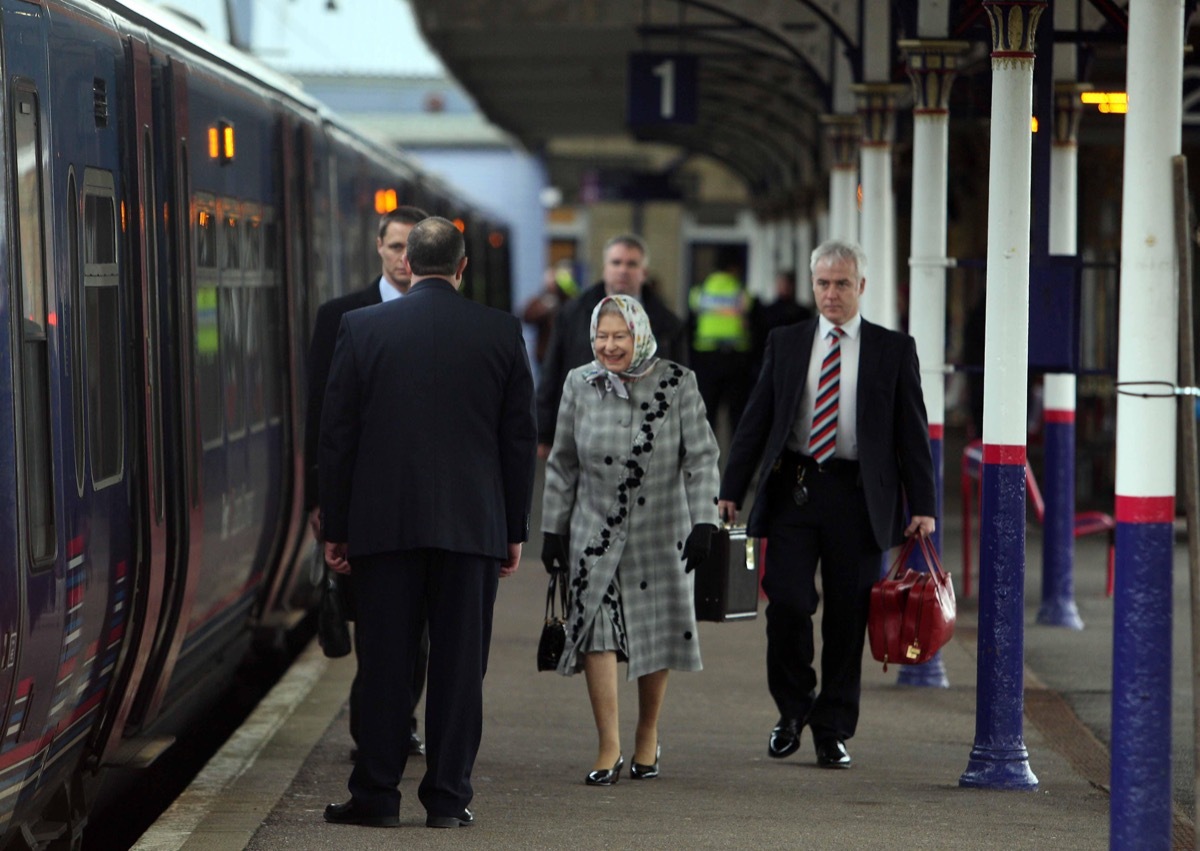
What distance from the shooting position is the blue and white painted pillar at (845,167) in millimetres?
13938

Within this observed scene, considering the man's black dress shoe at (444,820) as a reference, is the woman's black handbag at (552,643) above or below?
above

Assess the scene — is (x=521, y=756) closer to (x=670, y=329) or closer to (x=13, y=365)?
(x=670, y=329)

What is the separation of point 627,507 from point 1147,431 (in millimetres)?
2311

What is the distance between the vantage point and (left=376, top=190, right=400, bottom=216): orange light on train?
1431cm

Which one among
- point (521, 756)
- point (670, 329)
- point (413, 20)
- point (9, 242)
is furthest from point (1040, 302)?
point (413, 20)

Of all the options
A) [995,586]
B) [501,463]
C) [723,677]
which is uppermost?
[501,463]

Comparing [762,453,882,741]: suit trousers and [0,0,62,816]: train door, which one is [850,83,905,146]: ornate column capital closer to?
[762,453,882,741]: suit trousers

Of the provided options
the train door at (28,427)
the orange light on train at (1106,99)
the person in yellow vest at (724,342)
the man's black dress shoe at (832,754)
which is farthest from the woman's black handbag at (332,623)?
the person in yellow vest at (724,342)

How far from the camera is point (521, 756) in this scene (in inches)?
306

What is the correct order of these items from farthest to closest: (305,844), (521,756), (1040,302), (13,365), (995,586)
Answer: (1040,302), (521,756), (995,586), (305,844), (13,365)

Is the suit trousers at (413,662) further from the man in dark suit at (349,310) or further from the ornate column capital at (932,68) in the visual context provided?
the ornate column capital at (932,68)

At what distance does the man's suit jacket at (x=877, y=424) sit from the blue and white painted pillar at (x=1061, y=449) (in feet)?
13.4

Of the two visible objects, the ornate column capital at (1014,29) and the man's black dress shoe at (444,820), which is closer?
the man's black dress shoe at (444,820)

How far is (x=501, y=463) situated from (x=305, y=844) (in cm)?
123
